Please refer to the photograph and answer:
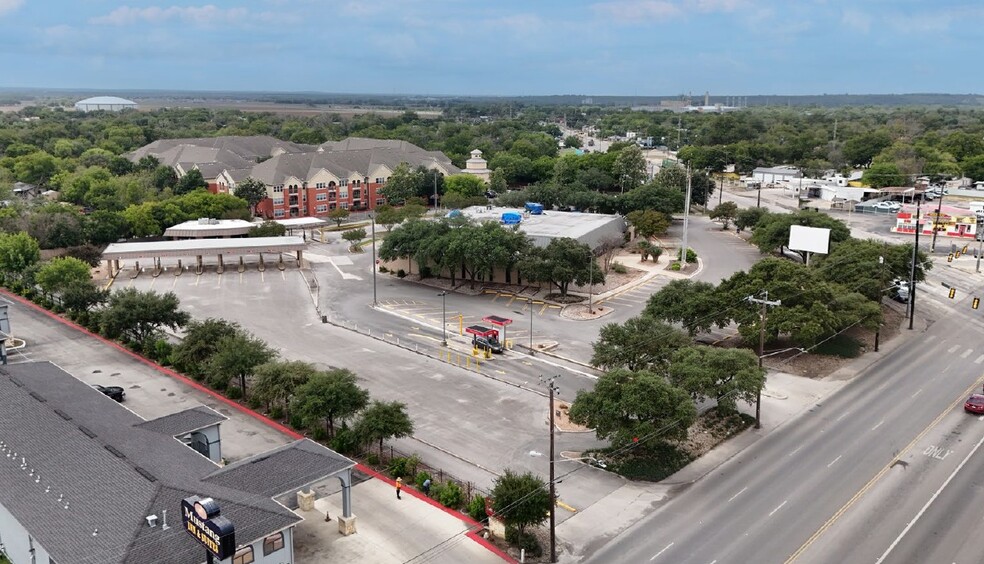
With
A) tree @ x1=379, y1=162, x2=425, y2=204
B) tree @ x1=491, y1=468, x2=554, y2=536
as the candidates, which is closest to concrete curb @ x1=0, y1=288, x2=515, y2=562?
tree @ x1=491, y1=468, x2=554, y2=536

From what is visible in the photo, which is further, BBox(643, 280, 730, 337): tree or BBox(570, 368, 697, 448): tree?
BBox(643, 280, 730, 337): tree

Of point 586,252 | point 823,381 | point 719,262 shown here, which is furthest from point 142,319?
point 719,262

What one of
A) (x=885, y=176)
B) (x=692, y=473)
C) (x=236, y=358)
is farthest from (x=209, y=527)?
(x=885, y=176)

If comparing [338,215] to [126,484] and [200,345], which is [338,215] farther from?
[126,484]

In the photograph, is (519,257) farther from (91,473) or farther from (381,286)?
(91,473)

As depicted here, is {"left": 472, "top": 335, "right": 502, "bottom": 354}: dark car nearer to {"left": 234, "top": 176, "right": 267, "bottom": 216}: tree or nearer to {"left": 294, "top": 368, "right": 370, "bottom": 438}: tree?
{"left": 294, "top": 368, "right": 370, "bottom": 438}: tree

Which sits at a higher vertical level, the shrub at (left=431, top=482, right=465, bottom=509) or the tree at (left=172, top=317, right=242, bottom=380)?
the tree at (left=172, top=317, right=242, bottom=380)
